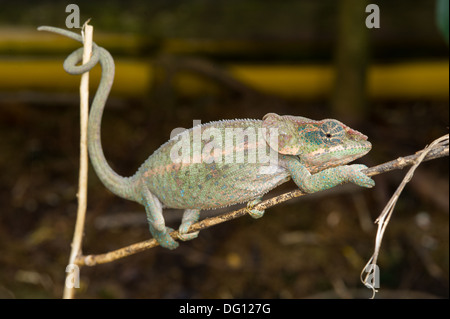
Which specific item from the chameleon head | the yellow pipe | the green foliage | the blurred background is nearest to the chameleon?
the chameleon head

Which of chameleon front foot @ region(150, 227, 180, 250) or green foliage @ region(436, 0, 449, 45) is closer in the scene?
chameleon front foot @ region(150, 227, 180, 250)

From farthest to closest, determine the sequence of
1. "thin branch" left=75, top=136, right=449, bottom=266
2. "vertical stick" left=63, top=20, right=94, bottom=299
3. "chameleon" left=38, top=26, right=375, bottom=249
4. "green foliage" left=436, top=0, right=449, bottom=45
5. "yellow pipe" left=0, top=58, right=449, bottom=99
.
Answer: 1. "yellow pipe" left=0, top=58, right=449, bottom=99
2. "green foliage" left=436, top=0, right=449, bottom=45
3. "vertical stick" left=63, top=20, right=94, bottom=299
4. "chameleon" left=38, top=26, right=375, bottom=249
5. "thin branch" left=75, top=136, right=449, bottom=266

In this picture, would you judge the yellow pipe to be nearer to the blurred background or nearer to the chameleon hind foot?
the blurred background

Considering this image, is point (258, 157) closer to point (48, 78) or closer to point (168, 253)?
point (168, 253)

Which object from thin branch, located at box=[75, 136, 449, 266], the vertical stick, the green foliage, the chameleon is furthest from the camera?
the green foliage

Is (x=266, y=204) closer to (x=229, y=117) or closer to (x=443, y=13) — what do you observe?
(x=443, y=13)

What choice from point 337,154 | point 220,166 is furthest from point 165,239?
point 337,154

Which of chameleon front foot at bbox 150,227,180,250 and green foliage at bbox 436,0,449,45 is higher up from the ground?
green foliage at bbox 436,0,449,45
